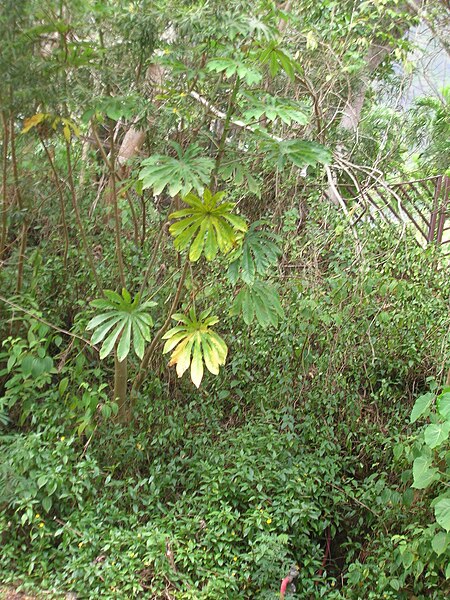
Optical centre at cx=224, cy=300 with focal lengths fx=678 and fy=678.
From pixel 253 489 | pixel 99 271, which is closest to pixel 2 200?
pixel 99 271

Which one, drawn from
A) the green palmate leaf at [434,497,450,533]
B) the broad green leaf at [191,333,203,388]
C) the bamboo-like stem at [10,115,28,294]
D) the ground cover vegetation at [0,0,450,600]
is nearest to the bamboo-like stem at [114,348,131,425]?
the ground cover vegetation at [0,0,450,600]

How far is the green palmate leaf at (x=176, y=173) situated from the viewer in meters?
3.09

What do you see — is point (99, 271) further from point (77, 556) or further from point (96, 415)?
point (77, 556)

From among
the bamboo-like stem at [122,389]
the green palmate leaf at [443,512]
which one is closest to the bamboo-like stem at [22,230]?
the bamboo-like stem at [122,389]

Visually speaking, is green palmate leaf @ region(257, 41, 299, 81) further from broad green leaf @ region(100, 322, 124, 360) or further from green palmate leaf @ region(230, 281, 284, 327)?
broad green leaf @ region(100, 322, 124, 360)

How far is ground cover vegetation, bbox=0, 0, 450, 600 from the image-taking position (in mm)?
3277

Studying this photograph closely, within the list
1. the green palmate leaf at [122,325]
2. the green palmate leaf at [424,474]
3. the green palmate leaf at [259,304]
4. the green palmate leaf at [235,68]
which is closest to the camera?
the green palmate leaf at [235,68]

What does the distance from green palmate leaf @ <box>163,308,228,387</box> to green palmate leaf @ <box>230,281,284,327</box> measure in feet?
0.58

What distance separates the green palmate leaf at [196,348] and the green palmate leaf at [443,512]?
1.20m

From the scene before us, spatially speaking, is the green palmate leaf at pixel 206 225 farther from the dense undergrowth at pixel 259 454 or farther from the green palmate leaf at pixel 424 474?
the green palmate leaf at pixel 424 474

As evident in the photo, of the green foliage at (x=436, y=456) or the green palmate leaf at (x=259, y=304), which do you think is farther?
the green palmate leaf at (x=259, y=304)

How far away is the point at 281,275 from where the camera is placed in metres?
4.64

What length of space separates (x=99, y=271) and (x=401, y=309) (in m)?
2.11

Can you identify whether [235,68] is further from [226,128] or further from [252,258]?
[252,258]
